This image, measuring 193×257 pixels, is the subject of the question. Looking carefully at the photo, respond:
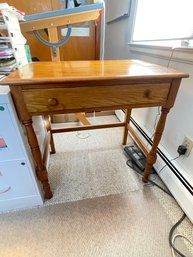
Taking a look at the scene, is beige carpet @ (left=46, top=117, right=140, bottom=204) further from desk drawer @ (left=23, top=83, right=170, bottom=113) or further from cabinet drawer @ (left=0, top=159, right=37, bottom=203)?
desk drawer @ (left=23, top=83, right=170, bottom=113)

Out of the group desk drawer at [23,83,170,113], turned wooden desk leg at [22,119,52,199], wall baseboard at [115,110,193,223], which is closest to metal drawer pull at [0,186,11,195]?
turned wooden desk leg at [22,119,52,199]

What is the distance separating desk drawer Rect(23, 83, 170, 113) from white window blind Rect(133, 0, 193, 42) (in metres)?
0.43

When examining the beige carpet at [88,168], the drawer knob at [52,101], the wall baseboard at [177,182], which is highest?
the drawer knob at [52,101]

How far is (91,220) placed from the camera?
83 centimetres

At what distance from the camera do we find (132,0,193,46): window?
32.9 inches

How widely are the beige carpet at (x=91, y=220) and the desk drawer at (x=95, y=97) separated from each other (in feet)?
1.96

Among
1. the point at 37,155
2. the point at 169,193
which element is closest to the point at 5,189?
the point at 37,155

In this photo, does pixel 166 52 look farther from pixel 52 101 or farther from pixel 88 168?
pixel 88 168

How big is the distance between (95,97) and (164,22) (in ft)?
2.75

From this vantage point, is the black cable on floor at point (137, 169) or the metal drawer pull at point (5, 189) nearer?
the metal drawer pull at point (5, 189)

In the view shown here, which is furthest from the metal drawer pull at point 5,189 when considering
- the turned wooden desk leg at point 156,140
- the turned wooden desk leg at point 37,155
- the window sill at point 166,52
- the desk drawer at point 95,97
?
the window sill at point 166,52

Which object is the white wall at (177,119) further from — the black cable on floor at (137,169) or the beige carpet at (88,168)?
the beige carpet at (88,168)

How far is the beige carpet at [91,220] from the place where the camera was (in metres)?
0.71

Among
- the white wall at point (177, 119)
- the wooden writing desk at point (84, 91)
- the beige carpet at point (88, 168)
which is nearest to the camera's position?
the wooden writing desk at point (84, 91)
